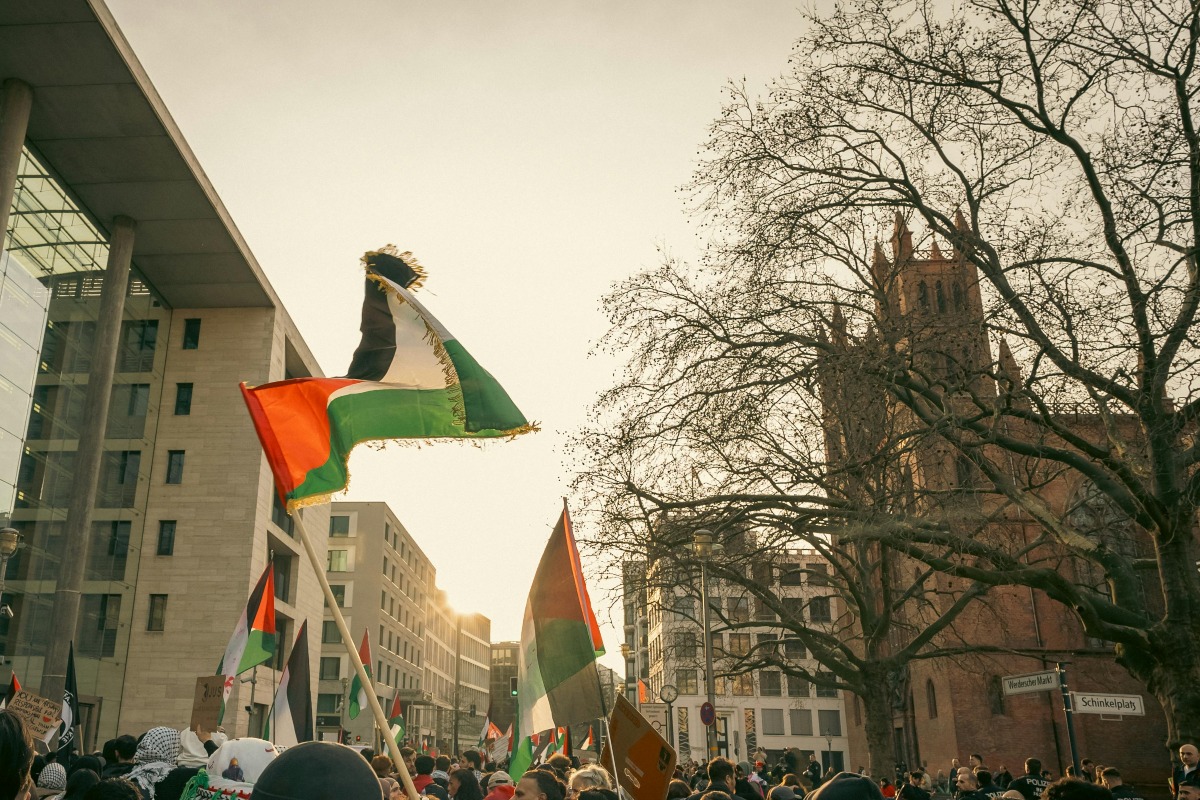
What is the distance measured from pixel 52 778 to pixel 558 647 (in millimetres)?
4028

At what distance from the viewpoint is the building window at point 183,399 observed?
3759cm

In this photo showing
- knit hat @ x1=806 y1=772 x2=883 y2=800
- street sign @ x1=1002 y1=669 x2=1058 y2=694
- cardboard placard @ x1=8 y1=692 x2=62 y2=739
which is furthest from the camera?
street sign @ x1=1002 y1=669 x2=1058 y2=694

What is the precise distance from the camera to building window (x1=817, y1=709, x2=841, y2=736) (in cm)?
7475

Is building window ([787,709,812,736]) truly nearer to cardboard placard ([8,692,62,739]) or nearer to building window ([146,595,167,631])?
building window ([146,595,167,631])

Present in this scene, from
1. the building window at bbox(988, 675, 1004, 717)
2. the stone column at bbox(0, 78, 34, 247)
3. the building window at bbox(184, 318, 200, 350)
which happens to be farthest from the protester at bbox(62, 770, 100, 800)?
the building window at bbox(988, 675, 1004, 717)

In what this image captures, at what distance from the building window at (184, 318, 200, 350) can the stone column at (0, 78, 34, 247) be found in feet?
44.2

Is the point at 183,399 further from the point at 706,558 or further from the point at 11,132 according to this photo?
the point at 706,558

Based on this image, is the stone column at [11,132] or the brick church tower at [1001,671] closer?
the brick church tower at [1001,671]

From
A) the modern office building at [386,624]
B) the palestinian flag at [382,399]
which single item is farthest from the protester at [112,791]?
the modern office building at [386,624]

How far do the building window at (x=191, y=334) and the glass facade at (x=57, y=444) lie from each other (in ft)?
9.23

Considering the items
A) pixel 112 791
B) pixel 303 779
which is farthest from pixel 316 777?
pixel 112 791

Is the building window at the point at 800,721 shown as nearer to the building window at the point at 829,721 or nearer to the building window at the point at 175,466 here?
the building window at the point at 829,721

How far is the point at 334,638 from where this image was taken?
70875 millimetres

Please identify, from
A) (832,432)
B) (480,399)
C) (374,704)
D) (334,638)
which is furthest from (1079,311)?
(334,638)
